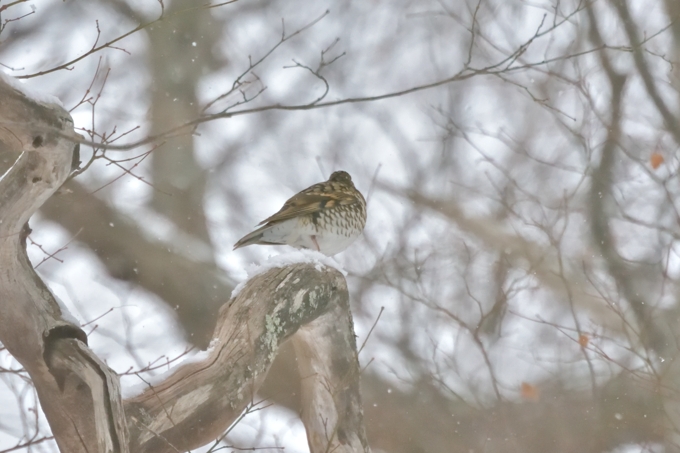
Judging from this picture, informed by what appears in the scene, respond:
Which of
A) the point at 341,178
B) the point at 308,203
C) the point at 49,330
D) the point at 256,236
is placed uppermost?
the point at 341,178

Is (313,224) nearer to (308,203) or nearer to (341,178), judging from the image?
(308,203)

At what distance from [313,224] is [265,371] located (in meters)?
1.01

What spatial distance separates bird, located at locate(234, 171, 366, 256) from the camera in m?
3.35

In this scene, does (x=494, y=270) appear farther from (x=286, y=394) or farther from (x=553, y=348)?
(x=286, y=394)

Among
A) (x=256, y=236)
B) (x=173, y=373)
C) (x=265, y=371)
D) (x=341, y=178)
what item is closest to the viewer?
(x=173, y=373)

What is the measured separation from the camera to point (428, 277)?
19.7 feet

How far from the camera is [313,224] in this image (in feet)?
11.2

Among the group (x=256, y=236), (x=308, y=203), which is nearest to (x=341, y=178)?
(x=308, y=203)

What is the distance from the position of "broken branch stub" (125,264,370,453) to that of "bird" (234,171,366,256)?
1.79 feet

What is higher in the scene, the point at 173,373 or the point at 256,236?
the point at 256,236

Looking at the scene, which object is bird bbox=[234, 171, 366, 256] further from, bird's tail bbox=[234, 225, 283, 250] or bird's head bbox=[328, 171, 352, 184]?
bird's head bbox=[328, 171, 352, 184]

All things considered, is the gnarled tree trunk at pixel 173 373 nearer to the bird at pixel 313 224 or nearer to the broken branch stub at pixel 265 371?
the broken branch stub at pixel 265 371

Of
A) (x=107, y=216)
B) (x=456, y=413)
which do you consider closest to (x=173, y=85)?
(x=107, y=216)

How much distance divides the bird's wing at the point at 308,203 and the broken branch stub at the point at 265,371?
563 mm
